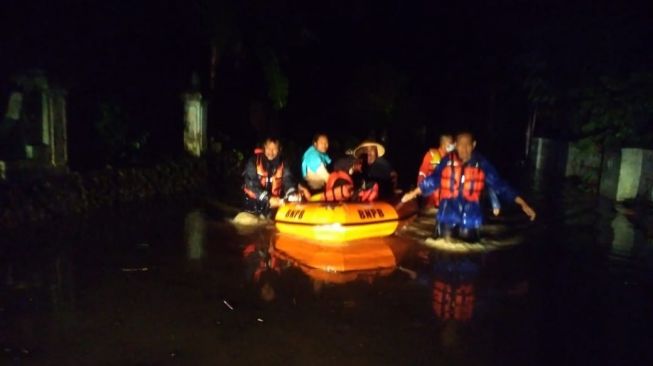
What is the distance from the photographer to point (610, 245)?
9891mm

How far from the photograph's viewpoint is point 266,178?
35.5 ft

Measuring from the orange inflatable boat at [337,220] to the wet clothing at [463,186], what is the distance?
0.84m

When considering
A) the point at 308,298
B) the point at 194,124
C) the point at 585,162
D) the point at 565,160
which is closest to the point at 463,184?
the point at 308,298

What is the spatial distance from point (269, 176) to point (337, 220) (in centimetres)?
212

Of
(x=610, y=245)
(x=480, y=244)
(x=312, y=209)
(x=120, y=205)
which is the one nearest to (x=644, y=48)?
(x=610, y=245)

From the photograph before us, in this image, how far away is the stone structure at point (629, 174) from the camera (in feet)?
42.5

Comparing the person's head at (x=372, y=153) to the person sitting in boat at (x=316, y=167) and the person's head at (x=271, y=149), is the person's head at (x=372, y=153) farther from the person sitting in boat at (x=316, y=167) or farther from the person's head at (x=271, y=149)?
the person's head at (x=271, y=149)

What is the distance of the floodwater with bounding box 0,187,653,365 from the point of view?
5.48 meters

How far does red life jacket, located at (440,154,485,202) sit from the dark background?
22.4 ft

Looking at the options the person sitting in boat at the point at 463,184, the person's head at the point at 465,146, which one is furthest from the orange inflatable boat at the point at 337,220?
the person's head at the point at 465,146

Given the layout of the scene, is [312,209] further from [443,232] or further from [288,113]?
[288,113]

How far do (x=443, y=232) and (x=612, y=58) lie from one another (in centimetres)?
886

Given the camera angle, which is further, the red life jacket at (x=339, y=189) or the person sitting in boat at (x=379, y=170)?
the person sitting in boat at (x=379, y=170)

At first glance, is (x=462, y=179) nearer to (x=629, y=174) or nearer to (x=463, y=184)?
(x=463, y=184)
